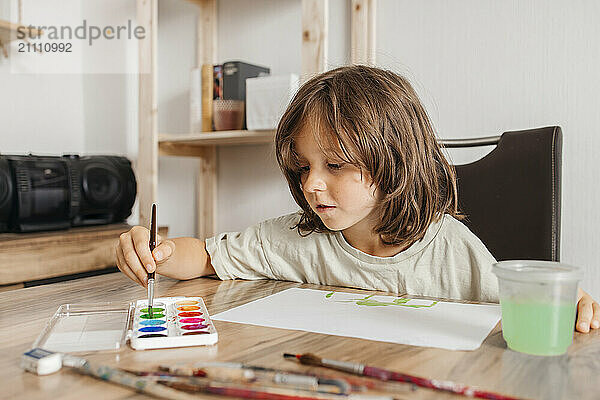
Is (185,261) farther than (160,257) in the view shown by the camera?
Yes

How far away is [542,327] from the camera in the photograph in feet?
1.80

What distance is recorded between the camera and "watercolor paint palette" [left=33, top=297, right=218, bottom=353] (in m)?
0.57

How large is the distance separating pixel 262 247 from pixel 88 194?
1.03 metres

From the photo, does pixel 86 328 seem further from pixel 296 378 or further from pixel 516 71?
pixel 516 71

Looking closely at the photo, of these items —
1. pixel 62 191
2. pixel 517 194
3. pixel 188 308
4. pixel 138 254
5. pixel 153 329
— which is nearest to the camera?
pixel 153 329

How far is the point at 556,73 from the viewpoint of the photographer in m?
1.58

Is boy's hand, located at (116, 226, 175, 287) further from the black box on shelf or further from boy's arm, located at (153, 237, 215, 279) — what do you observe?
the black box on shelf

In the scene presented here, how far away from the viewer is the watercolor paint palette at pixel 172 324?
567 millimetres

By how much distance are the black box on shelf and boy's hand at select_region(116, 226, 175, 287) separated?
116 centimetres

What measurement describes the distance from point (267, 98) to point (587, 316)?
4.46 feet

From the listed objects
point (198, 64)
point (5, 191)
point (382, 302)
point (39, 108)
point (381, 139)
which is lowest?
point (382, 302)

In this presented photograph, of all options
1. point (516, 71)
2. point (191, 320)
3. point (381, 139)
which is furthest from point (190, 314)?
point (516, 71)

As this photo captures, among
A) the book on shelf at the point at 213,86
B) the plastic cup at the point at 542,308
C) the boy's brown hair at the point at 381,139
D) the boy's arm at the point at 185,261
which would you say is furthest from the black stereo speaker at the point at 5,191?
the plastic cup at the point at 542,308

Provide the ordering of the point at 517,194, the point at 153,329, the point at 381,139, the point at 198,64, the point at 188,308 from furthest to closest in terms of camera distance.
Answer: the point at 198,64 → the point at 517,194 → the point at 381,139 → the point at 188,308 → the point at 153,329
